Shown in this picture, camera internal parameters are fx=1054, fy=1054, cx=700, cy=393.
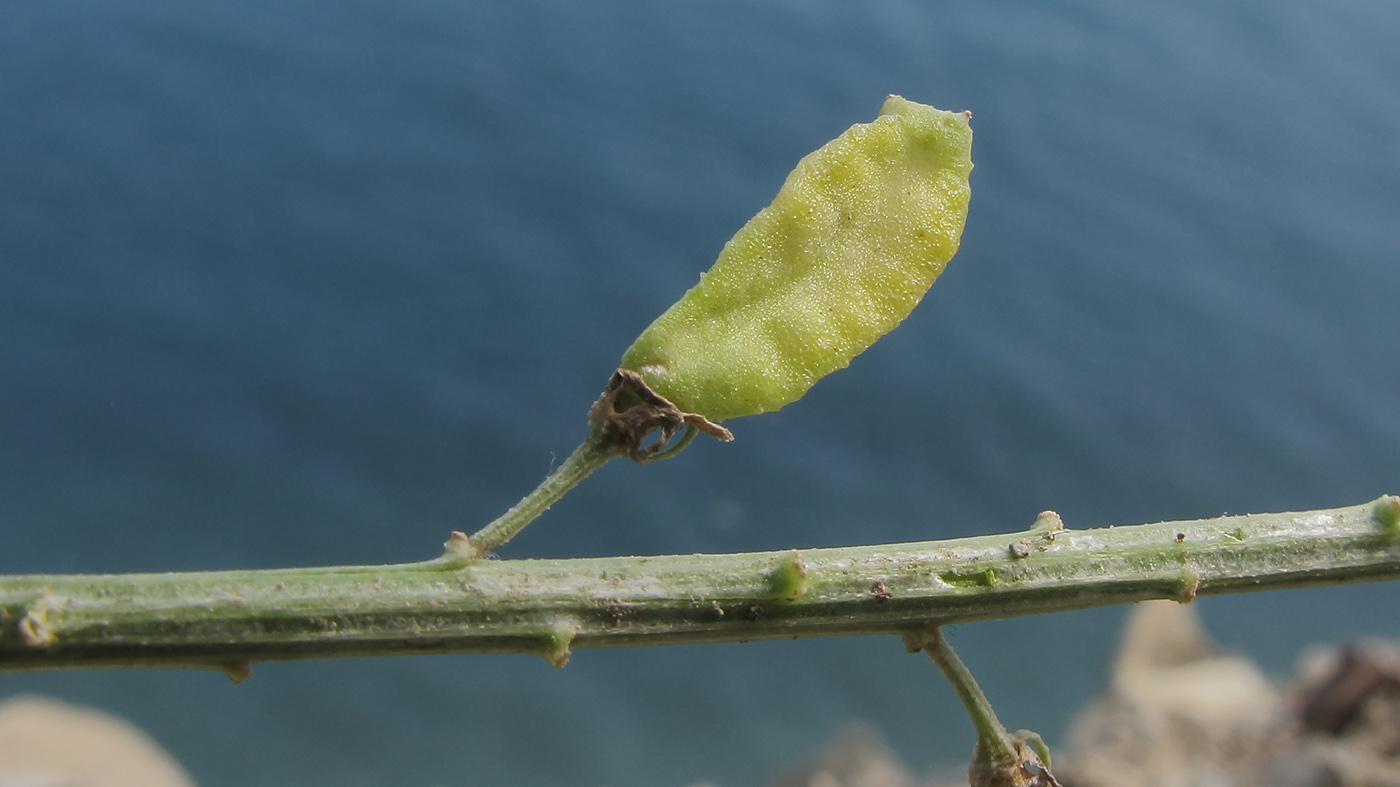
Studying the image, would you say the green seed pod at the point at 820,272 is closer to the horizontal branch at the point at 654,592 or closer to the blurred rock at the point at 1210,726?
the horizontal branch at the point at 654,592

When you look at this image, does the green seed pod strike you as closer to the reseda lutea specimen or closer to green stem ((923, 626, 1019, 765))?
the reseda lutea specimen

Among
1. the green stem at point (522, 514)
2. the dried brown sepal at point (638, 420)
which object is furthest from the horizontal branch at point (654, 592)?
the dried brown sepal at point (638, 420)

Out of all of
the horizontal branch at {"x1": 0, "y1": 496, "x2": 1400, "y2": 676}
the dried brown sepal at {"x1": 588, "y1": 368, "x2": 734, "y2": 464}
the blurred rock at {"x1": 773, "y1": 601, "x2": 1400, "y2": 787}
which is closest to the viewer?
the horizontal branch at {"x1": 0, "y1": 496, "x2": 1400, "y2": 676}

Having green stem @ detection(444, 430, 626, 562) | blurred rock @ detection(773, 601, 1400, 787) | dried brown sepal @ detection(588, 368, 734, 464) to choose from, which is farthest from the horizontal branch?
blurred rock @ detection(773, 601, 1400, 787)

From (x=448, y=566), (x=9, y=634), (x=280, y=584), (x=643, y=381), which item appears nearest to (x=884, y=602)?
(x=643, y=381)

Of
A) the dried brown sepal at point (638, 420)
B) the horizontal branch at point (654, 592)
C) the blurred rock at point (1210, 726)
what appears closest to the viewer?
the horizontal branch at point (654, 592)

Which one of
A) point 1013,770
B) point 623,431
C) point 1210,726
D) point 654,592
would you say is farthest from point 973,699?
point 1210,726

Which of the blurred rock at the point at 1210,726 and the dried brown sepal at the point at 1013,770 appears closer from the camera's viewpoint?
the dried brown sepal at the point at 1013,770

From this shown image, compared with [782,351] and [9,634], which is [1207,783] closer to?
[782,351]
